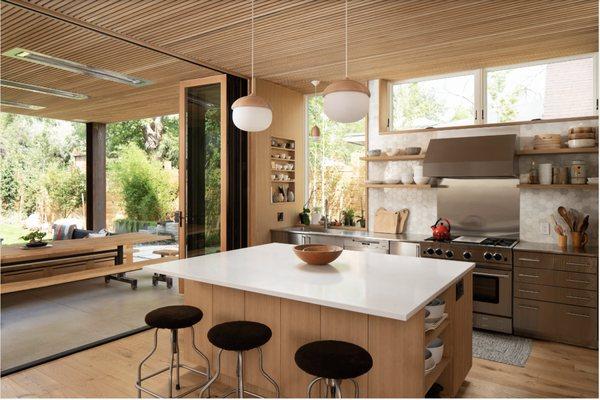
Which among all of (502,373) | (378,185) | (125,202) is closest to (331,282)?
(502,373)

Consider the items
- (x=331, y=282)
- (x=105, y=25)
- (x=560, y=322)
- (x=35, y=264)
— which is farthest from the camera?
(x=35, y=264)

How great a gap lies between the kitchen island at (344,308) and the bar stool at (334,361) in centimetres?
21

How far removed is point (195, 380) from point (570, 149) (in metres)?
4.04

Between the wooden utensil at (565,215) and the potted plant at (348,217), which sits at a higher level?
the wooden utensil at (565,215)

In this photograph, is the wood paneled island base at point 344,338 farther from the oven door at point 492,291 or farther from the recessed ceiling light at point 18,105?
the recessed ceiling light at point 18,105

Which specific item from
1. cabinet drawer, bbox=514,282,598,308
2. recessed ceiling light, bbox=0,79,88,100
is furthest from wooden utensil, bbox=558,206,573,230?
recessed ceiling light, bbox=0,79,88,100

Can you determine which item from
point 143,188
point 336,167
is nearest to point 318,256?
point 336,167

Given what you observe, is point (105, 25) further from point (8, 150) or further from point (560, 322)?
point (8, 150)

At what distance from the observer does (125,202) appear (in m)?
12.7

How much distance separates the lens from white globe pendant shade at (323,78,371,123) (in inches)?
90.5

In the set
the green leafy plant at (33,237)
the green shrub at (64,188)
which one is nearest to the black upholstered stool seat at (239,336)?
the green leafy plant at (33,237)

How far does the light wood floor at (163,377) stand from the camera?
2875 millimetres

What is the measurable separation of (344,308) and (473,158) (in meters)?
3.11

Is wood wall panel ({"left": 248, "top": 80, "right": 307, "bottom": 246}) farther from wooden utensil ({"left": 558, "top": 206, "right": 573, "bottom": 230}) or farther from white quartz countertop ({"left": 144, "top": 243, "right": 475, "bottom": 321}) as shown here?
wooden utensil ({"left": 558, "top": 206, "right": 573, "bottom": 230})
